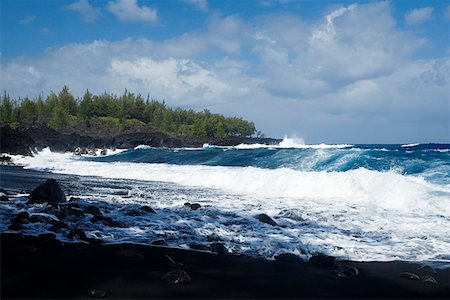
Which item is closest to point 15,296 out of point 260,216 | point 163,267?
point 163,267

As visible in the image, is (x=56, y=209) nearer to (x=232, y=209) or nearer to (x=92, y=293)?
(x=232, y=209)

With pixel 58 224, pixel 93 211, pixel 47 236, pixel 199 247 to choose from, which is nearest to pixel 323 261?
pixel 199 247

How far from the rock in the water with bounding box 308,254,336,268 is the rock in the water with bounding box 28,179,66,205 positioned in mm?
6401

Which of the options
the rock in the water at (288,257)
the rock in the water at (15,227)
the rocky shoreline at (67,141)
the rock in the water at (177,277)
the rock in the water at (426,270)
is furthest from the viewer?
the rocky shoreline at (67,141)

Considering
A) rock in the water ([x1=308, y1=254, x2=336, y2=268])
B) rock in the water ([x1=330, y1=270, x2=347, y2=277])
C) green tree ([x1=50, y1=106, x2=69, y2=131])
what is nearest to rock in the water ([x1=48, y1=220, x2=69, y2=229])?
rock in the water ([x1=308, y1=254, x2=336, y2=268])

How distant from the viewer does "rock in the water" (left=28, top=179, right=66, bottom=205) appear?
923 cm

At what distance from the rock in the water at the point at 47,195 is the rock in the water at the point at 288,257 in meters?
5.92

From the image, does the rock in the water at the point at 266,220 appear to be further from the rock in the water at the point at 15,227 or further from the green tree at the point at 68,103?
the green tree at the point at 68,103

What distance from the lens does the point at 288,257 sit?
5.70 m

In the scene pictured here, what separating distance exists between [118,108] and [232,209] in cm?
10224

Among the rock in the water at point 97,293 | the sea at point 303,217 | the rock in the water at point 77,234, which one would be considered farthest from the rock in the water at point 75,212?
the rock in the water at point 97,293

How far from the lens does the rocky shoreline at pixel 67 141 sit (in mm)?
42438

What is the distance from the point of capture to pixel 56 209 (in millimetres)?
8289

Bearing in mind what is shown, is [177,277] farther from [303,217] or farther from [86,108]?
[86,108]
